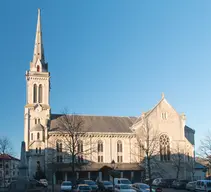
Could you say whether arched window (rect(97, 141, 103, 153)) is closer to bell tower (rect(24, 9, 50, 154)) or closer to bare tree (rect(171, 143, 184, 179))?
bell tower (rect(24, 9, 50, 154))

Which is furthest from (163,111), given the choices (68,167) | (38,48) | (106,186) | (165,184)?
(106,186)

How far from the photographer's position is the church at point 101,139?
7525 cm

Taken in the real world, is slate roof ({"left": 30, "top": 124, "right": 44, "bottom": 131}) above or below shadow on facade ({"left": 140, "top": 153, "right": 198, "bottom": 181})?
above

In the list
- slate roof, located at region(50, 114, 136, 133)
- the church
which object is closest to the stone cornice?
the church

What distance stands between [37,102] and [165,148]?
31.0m

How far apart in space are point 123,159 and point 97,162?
6.07 m

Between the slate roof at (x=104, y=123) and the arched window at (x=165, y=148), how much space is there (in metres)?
7.69

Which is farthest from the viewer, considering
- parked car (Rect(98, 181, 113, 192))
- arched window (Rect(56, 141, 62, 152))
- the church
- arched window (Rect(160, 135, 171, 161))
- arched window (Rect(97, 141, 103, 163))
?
arched window (Rect(160, 135, 171, 161))

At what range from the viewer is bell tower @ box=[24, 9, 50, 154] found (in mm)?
75812

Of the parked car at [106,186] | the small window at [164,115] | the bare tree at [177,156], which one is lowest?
the parked car at [106,186]

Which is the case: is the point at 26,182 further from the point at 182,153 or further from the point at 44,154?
the point at 182,153

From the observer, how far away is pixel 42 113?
8006cm

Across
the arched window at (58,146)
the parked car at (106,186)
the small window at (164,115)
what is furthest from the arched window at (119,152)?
the parked car at (106,186)

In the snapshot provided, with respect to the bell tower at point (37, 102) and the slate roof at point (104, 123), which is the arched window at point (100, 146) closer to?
the slate roof at point (104, 123)
